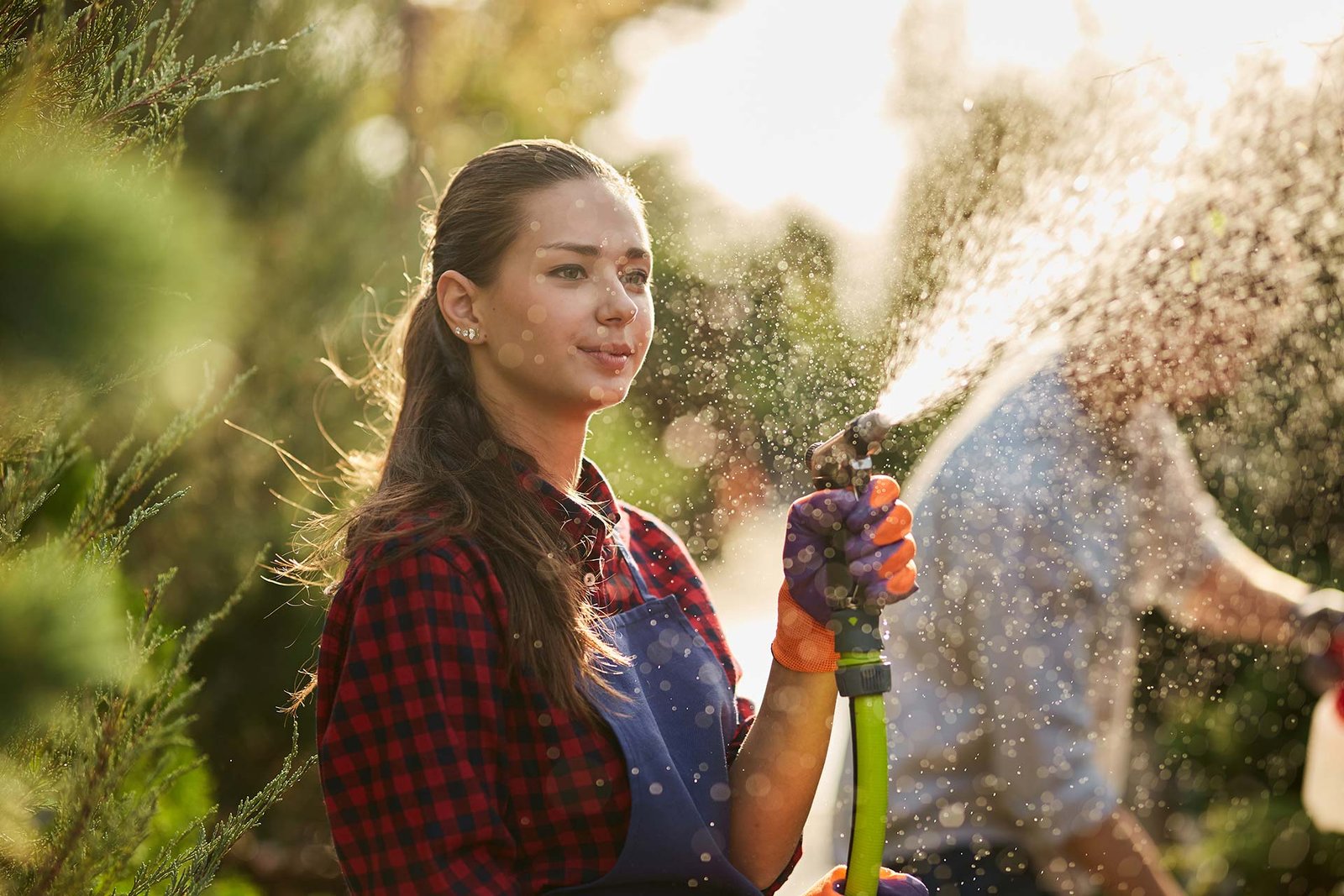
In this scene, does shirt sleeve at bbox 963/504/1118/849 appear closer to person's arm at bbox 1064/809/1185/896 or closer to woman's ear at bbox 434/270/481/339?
person's arm at bbox 1064/809/1185/896

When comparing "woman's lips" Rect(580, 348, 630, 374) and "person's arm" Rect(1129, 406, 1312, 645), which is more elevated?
"woman's lips" Rect(580, 348, 630, 374)

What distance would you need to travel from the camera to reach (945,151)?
4.54 m

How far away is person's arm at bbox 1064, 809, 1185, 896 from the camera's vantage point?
2.24 m

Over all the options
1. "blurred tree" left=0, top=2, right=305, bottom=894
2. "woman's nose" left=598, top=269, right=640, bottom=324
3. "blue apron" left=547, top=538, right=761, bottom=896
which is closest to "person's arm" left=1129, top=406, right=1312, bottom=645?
"blue apron" left=547, top=538, right=761, bottom=896

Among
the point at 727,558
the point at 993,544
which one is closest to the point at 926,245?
the point at 993,544

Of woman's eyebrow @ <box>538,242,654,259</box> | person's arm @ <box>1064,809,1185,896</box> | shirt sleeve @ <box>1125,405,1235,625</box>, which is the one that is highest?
woman's eyebrow @ <box>538,242,654,259</box>

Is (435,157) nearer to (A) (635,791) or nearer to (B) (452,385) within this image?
(B) (452,385)

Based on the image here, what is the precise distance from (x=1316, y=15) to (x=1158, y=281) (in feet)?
2.47

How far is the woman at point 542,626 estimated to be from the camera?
1.58 meters

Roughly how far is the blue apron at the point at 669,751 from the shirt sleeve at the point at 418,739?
0.57 feet

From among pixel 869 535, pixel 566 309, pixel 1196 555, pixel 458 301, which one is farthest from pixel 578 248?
pixel 1196 555

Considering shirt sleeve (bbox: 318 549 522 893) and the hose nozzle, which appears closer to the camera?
shirt sleeve (bbox: 318 549 522 893)

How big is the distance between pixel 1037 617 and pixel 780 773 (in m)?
0.69

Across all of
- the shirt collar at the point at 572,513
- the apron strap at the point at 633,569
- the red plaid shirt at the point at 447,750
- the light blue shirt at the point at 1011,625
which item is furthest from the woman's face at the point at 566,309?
the light blue shirt at the point at 1011,625
